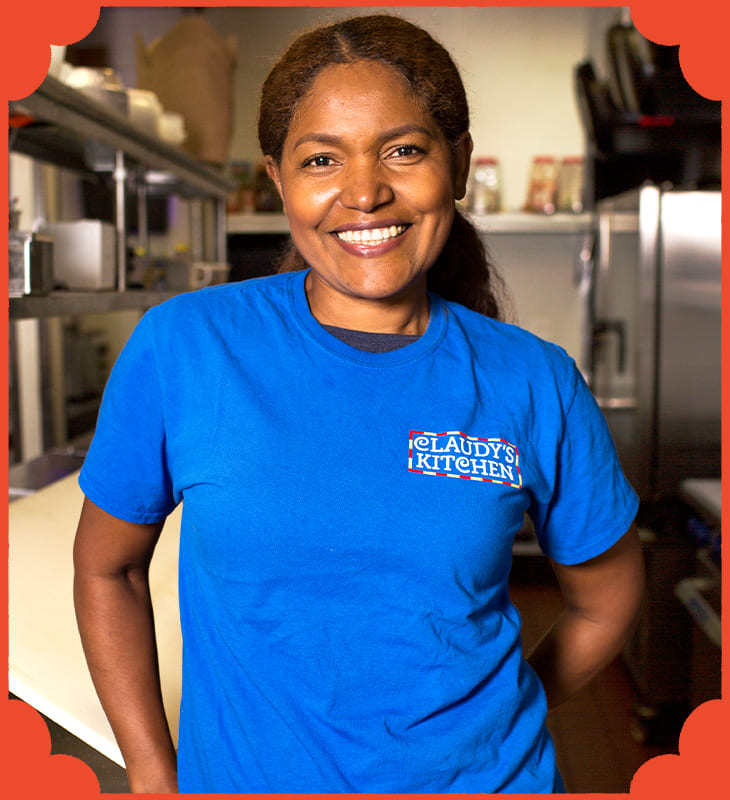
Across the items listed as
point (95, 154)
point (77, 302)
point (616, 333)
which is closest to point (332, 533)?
point (77, 302)

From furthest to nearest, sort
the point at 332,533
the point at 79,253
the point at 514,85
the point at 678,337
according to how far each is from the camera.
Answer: the point at 514,85
the point at 678,337
the point at 79,253
the point at 332,533

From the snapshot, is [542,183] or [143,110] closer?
[143,110]

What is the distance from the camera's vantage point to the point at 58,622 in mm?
1307

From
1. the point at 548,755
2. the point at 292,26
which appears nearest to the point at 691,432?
the point at 548,755

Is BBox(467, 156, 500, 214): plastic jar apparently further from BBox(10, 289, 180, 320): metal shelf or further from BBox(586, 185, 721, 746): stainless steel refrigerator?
BBox(10, 289, 180, 320): metal shelf

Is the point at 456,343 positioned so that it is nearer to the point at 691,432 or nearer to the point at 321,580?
the point at 321,580

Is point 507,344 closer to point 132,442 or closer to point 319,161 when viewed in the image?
point 319,161

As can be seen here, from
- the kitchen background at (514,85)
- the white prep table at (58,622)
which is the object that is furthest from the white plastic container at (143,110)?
the kitchen background at (514,85)

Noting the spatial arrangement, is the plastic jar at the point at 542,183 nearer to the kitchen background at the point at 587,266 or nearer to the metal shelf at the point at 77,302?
the kitchen background at the point at 587,266

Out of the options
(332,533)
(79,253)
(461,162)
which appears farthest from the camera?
(79,253)

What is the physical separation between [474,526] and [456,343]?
24cm

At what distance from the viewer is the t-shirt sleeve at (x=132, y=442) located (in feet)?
3.15

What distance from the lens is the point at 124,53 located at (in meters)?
5.15

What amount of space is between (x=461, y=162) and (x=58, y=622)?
90 centimetres
